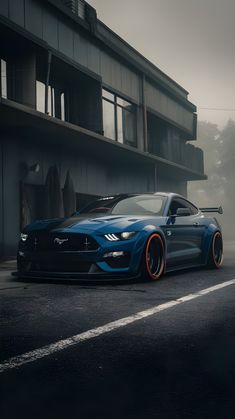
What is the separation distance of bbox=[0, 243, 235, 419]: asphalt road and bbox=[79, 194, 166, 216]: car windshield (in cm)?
227

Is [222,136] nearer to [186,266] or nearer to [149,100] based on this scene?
[149,100]

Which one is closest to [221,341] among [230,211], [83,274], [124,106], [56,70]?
[83,274]

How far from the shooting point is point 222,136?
72.2 m

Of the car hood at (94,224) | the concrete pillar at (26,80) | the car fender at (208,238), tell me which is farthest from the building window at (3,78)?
the car hood at (94,224)

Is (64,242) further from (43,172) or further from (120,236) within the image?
(43,172)

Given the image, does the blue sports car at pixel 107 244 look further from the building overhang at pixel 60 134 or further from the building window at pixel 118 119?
the building window at pixel 118 119

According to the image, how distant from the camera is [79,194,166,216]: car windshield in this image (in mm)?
8727

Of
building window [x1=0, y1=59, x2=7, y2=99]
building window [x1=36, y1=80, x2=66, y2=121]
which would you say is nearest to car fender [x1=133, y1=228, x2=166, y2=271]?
building window [x1=0, y1=59, x2=7, y2=99]

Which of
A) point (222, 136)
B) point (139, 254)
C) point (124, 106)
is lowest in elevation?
point (139, 254)

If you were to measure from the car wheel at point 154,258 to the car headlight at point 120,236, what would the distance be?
1.02 ft

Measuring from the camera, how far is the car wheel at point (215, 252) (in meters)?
10.0

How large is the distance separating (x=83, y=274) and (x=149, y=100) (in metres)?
18.1

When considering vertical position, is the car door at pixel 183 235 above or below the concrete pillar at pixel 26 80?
below

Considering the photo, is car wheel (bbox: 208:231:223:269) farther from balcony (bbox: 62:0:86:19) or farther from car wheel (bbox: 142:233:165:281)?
balcony (bbox: 62:0:86:19)
